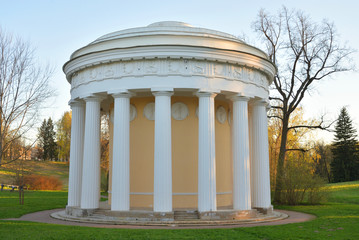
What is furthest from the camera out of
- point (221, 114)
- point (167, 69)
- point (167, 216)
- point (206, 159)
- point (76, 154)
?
point (221, 114)

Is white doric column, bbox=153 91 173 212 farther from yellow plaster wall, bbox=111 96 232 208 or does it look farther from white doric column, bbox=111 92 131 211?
yellow plaster wall, bbox=111 96 232 208


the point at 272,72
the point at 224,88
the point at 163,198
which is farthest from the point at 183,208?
the point at 272,72

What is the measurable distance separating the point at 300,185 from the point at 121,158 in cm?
1436

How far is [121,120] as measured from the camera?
1709 centimetres

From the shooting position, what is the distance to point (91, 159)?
707 inches

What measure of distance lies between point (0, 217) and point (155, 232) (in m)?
9.79

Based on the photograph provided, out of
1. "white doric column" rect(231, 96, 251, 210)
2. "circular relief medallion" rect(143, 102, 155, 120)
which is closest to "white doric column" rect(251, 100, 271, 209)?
"white doric column" rect(231, 96, 251, 210)

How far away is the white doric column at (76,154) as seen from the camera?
771 inches

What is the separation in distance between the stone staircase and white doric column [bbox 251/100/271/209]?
4589 millimetres

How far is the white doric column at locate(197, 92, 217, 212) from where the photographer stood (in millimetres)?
16359

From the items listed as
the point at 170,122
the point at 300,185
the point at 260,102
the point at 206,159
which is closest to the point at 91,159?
the point at 170,122

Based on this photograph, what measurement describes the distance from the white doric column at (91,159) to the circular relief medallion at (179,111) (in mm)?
3973

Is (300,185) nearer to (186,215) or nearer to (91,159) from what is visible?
(186,215)

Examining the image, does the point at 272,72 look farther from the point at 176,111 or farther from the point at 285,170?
the point at 285,170
